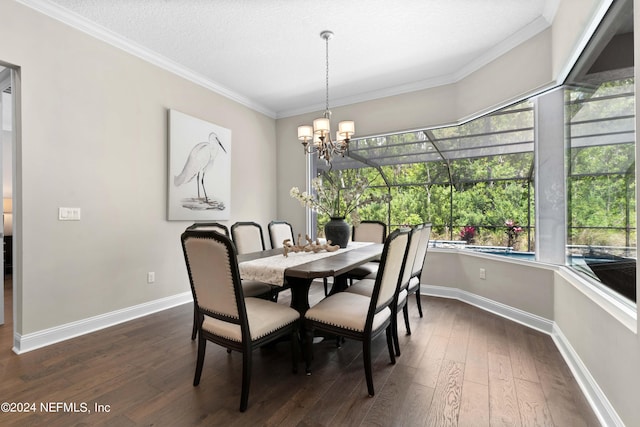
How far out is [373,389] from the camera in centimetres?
175

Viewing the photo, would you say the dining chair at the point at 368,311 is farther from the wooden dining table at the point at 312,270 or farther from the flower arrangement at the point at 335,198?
the flower arrangement at the point at 335,198

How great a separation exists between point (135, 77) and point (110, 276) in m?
2.04

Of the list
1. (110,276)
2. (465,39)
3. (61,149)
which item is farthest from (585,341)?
(61,149)

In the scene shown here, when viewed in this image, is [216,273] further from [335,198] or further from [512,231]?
[512,231]

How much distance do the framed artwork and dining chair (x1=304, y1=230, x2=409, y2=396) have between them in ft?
7.62

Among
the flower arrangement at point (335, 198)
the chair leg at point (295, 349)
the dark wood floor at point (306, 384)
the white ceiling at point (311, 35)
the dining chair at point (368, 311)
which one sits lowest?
the dark wood floor at point (306, 384)

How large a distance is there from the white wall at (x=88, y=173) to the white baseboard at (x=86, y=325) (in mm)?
54

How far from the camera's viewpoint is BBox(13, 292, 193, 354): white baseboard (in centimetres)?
231

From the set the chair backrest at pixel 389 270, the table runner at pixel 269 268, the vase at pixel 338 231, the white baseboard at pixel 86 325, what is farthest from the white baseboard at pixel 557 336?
the white baseboard at pixel 86 325

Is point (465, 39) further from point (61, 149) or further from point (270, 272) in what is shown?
point (61, 149)

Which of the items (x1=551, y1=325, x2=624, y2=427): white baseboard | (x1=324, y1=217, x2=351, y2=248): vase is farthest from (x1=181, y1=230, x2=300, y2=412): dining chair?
(x1=551, y1=325, x2=624, y2=427): white baseboard

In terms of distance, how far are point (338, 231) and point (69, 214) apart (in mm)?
2385

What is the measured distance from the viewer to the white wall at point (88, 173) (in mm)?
2316

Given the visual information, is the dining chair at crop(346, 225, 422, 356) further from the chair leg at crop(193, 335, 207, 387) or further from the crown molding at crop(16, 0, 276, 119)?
the crown molding at crop(16, 0, 276, 119)
